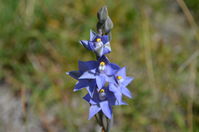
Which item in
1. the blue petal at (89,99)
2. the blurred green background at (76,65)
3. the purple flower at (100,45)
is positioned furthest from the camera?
the blurred green background at (76,65)

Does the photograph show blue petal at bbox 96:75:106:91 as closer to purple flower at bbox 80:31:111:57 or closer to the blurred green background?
purple flower at bbox 80:31:111:57

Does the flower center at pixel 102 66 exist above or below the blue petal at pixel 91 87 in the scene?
above

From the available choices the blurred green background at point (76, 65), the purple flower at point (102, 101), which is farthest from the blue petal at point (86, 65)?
the blurred green background at point (76, 65)

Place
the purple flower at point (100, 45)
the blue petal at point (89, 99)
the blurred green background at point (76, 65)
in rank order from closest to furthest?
the purple flower at point (100, 45) < the blue petal at point (89, 99) < the blurred green background at point (76, 65)

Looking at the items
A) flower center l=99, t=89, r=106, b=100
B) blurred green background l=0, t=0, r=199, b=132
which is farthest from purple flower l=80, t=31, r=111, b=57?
blurred green background l=0, t=0, r=199, b=132

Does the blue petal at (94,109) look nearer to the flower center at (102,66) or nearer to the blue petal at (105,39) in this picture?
the flower center at (102,66)

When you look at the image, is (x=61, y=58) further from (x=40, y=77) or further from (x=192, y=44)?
(x=192, y=44)

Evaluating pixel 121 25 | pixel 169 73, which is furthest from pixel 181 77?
pixel 121 25
